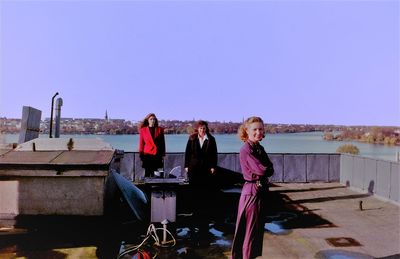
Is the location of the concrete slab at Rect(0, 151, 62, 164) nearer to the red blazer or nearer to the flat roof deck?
the flat roof deck

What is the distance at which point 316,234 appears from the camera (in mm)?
7145

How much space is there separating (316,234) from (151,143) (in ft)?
12.5

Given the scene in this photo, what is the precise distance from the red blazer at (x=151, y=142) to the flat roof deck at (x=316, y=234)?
240 centimetres

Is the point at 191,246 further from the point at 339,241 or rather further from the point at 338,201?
the point at 338,201

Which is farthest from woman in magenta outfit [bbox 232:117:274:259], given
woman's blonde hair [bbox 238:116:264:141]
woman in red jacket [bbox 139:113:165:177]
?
woman in red jacket [bbox 139:113:165:177]

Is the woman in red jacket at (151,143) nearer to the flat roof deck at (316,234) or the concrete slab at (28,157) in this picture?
the concrete slab at (28,157)

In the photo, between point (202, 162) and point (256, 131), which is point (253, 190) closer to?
point (256, 131)

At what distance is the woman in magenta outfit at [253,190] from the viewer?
447 centimetres

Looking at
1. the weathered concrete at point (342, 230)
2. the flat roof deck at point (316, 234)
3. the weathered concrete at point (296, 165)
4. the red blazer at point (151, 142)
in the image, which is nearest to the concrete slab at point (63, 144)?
the red blazer at point (151, 142)

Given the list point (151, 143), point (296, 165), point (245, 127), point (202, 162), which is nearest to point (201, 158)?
point (202, 162)

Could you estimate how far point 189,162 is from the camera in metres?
7.63

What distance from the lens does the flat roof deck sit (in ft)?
19.4

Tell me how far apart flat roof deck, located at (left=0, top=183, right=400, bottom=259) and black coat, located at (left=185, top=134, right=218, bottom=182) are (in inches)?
47.4

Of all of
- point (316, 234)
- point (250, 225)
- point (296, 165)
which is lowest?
point (316, 234)
